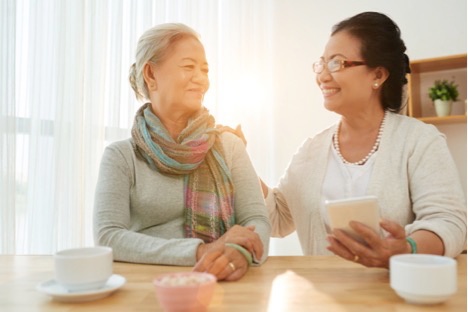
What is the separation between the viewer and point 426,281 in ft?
2.52

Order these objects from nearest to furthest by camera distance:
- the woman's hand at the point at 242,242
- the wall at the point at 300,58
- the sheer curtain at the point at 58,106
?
the woman's hand at the point at 242,242 < the sheer curtain at the point at 58,106 < the wall at the point at 300,58

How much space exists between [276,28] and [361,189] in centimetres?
283

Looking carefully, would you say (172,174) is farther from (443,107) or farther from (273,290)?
(443,107)

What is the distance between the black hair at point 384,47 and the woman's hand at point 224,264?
1.04 metres

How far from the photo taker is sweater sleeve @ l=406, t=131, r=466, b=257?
128 centimetres

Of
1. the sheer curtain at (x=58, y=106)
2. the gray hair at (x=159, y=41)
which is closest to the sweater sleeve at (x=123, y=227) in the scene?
the gray hair at (x=159, y=41)

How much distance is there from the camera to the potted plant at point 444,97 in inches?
126

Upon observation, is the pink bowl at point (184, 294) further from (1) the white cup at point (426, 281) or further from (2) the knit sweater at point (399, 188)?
(2) the knit sweater at point (399, 188)

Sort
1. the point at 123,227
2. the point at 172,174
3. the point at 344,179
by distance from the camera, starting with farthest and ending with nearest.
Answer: the point at 344,179 → the point at 172,174 → the point at 123,227

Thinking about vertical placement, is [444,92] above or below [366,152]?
above

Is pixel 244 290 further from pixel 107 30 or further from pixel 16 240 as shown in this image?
pixel 107 30

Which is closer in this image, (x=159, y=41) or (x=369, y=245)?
(x=369, y=245)

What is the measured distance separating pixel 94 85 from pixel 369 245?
187 centimetres

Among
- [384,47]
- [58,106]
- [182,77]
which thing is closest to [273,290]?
[182,77]
